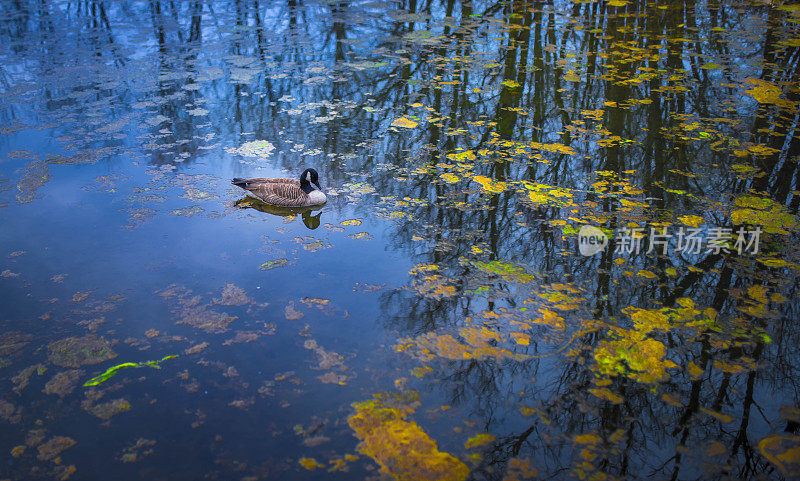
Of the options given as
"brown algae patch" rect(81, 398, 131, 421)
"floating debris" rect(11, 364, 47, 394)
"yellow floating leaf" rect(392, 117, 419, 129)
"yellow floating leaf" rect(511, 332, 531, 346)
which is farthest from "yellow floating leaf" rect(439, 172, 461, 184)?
"floating debris" rect(11, 364, 47, 394)

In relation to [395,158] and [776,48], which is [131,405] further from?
[776,48]

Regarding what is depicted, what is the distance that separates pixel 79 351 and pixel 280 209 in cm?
210

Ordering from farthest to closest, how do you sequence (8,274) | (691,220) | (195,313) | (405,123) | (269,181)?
(405,123)
(269,181)
(691,220)
(8,274)
(195,313)

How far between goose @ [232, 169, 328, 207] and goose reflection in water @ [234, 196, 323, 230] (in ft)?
0.25

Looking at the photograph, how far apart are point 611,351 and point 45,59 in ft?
30.6

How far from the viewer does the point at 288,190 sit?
4.67 m

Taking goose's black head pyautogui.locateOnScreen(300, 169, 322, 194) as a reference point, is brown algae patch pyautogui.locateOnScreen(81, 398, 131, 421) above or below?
below

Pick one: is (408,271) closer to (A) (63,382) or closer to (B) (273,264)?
(B) (273,264)

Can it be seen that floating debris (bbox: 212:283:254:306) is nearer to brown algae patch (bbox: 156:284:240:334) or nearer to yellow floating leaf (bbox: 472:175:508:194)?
brown algae patch (bbox: 156:284:240:334)

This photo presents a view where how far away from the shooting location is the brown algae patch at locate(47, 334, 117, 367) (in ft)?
10.2

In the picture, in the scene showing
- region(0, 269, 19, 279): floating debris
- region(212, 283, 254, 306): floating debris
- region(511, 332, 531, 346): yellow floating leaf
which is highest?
region(0, 269, 19, 279): floating debris

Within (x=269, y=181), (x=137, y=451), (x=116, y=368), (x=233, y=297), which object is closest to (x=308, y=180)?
(x=269, y=181)

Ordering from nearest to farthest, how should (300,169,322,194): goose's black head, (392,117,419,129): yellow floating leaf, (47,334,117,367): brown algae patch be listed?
(47,334,117,367): brown algae patch → (300,169,322,194): goose's black head → (392,117,419,129): yellow floating leaf

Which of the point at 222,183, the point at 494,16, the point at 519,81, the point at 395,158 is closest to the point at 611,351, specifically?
the point at 395,158
